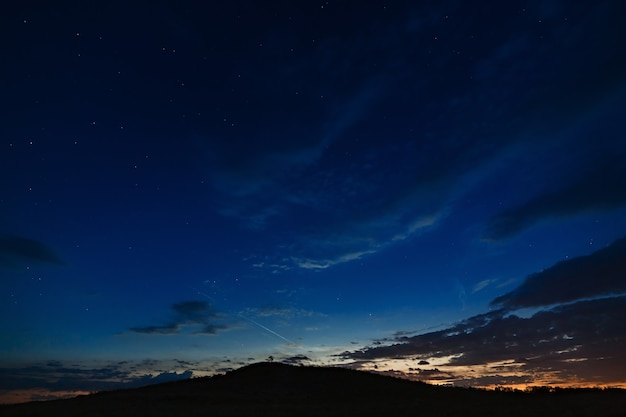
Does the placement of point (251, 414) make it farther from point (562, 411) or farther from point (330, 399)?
point (562, 411)

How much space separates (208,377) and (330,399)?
15.2m

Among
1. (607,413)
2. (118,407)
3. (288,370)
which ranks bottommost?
(607,413)

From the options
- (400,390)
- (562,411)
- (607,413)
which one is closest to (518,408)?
(562,411)

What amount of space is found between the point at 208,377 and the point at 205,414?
1708 cm

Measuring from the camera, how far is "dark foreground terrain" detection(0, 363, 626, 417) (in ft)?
81.3

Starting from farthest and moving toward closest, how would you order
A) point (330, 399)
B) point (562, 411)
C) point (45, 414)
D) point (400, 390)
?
point (400, 390) → point (330, 399) → point (45, 414) → point (562, 411)

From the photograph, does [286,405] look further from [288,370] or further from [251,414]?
[288,370]

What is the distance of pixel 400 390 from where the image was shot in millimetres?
35250

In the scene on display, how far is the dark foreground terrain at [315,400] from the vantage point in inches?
975

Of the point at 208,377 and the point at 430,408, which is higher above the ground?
the point at 208,377

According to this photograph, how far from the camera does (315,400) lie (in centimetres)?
3127

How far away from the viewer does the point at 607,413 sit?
21234 mm

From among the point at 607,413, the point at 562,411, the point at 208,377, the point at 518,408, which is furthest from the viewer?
the point at 208,377

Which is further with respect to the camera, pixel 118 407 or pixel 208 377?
pixel 208 377
